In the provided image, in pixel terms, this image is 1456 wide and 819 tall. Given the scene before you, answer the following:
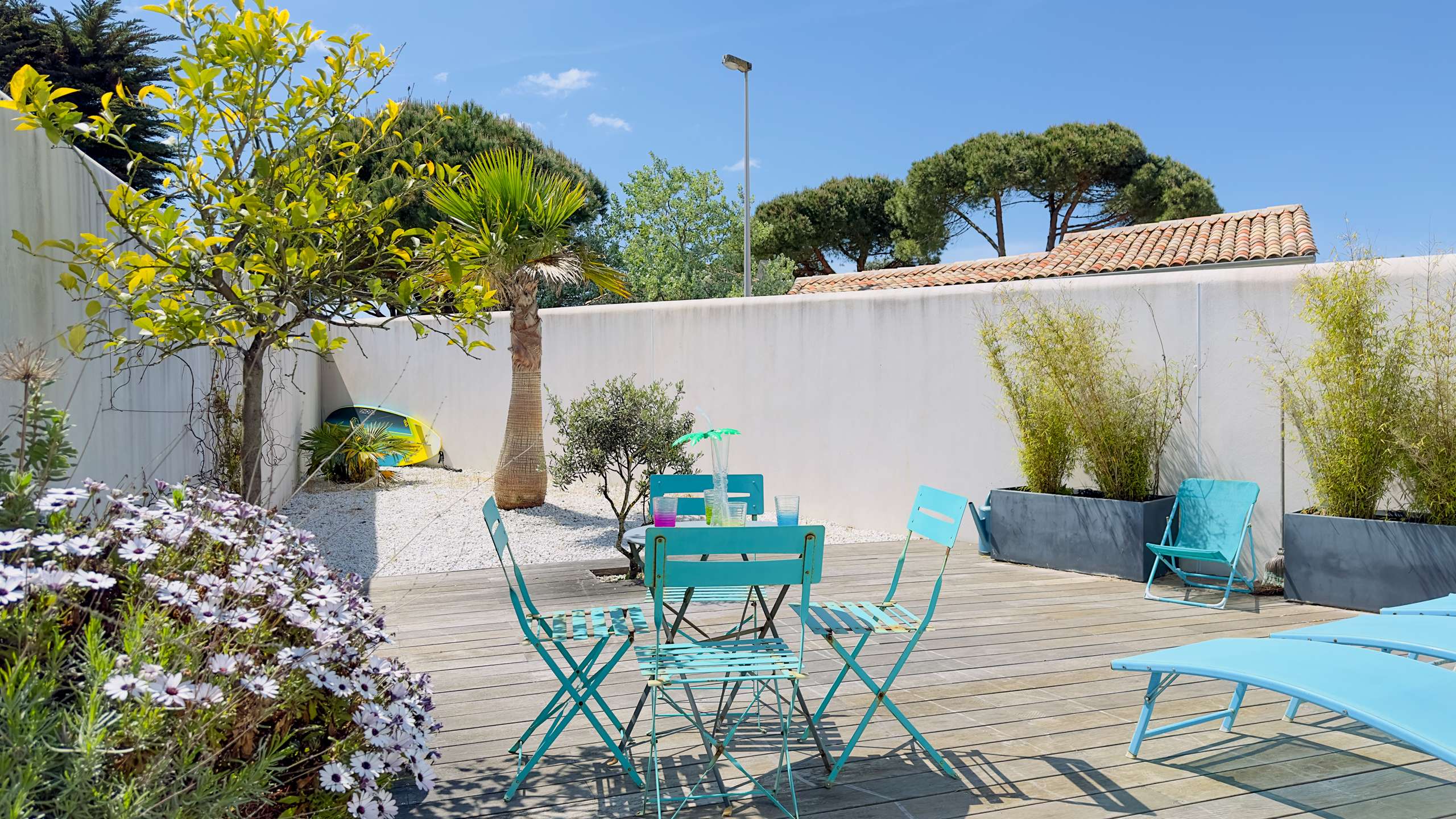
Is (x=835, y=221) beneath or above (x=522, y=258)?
above

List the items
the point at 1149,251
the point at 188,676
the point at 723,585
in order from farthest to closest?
the point at 1149,251 < the point at 723,585 < the point at 188,676

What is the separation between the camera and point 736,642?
296 centimetres

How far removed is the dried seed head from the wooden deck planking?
1.52 meters

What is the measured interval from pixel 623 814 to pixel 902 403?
5720mm

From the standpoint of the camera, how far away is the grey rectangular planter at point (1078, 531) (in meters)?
5.92

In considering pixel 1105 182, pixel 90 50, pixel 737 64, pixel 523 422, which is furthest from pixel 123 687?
pixel 1105 182

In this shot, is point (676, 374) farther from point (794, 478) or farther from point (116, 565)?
point (116, 565)

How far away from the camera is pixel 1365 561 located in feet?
16.2

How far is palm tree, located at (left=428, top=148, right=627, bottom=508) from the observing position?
797 centimetres

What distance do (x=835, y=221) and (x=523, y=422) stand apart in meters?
20.3

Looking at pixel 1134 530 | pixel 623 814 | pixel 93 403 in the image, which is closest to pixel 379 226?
pixel 93 403

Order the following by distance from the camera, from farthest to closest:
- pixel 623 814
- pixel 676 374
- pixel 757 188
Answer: pixel 757 188 → pixel 676 374 → pixel 623 814

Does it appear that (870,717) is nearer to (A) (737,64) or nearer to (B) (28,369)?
(B) (28,369)

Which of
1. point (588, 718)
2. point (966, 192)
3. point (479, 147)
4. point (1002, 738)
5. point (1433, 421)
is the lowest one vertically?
point (1002, 738)
